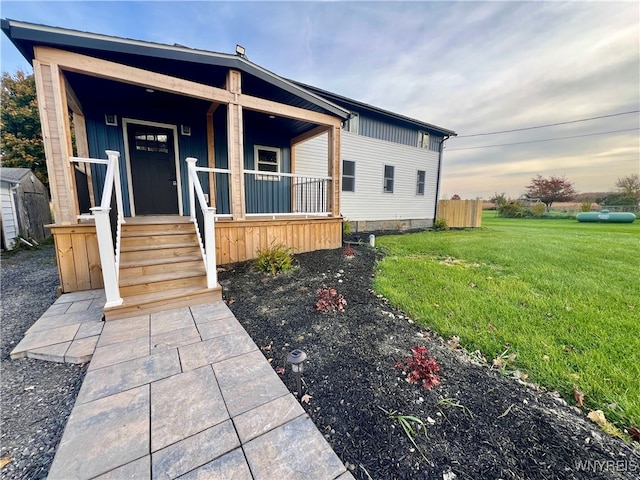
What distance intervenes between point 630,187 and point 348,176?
34.8 metres

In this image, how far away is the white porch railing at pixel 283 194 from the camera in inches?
282

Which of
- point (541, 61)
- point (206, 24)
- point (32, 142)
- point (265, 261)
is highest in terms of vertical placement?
point (541, 61)

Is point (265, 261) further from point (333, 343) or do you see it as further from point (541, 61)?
point (541, 61)

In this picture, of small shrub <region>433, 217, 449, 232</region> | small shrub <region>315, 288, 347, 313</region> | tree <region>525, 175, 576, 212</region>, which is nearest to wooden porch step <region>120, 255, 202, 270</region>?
small shrub <region>315, 288, 347, 313</region>

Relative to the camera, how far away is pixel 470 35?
7.92m

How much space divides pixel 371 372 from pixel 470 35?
10.6 meters

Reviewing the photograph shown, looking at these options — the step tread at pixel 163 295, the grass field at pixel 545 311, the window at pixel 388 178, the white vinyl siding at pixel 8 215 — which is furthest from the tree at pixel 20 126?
the grass field at pixel 545 311

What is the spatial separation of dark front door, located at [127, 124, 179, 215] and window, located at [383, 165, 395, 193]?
27.1ft

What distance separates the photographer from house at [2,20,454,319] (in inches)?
133

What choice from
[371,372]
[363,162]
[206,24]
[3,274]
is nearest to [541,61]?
[363,162]

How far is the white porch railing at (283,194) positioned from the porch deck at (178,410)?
4.96 m

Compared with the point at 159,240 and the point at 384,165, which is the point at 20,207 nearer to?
the point at 159,240

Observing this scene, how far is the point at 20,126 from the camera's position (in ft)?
43.5

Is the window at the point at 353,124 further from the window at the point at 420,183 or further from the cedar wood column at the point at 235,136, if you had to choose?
the cedar wood column at the point at 235,136
